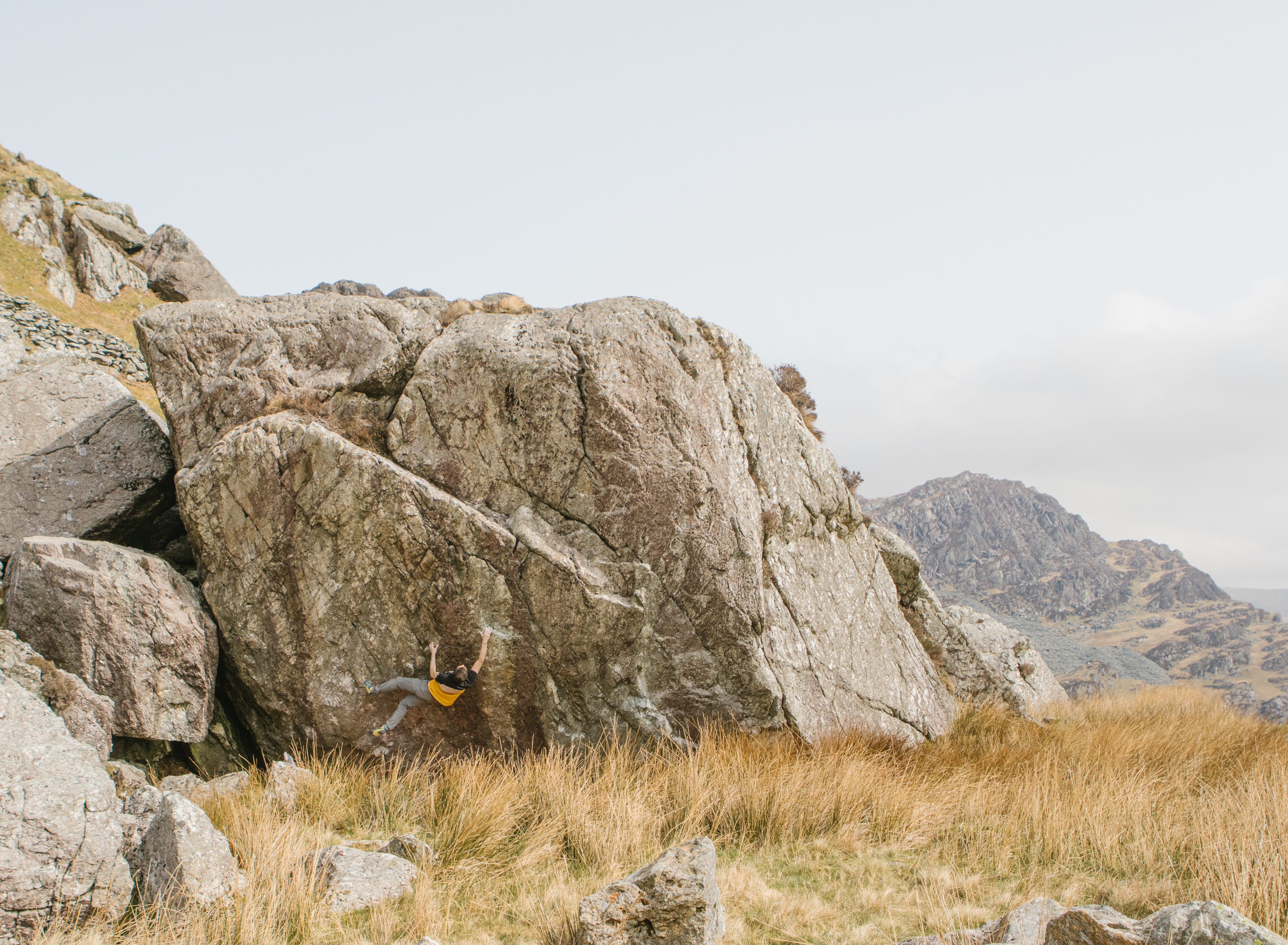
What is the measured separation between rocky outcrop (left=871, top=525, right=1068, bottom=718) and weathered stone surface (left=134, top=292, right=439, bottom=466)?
888 cm

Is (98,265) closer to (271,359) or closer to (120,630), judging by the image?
(271,359)

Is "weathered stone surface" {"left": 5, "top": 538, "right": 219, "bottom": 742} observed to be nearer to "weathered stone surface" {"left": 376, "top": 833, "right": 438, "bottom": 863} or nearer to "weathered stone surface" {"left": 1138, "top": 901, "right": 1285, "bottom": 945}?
"weathered stone surface" {"left": 376, "top": 833, "right": 438, "bottom": 863}

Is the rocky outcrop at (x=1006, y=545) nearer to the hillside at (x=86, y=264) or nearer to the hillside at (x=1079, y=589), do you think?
the hillside at (x=1079, y=589)

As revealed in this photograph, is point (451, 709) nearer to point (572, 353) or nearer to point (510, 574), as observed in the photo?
point (510, 574)

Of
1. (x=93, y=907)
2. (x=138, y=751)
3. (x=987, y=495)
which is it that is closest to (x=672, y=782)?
(x=93, y=907)

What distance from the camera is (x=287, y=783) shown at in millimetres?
7789

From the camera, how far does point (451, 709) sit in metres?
9.50

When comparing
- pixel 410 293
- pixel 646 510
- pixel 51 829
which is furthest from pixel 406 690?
pixel 410 293

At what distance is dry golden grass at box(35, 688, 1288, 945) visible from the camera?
542cm

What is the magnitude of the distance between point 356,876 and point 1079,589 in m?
120

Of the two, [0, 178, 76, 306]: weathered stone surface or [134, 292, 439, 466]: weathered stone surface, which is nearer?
[134, 292, 439, 466]: weathered stone surface

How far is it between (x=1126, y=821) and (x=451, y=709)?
24.2ft

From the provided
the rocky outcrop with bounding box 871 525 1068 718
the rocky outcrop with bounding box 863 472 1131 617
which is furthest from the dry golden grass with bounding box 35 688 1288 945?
the rocky outcrop with bounding box 863 472 1131 617

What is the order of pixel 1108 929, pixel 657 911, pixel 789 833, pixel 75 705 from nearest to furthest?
pixel 1108 929 < pixel 657 911 < pixel 789 833 < pixel 75 705
